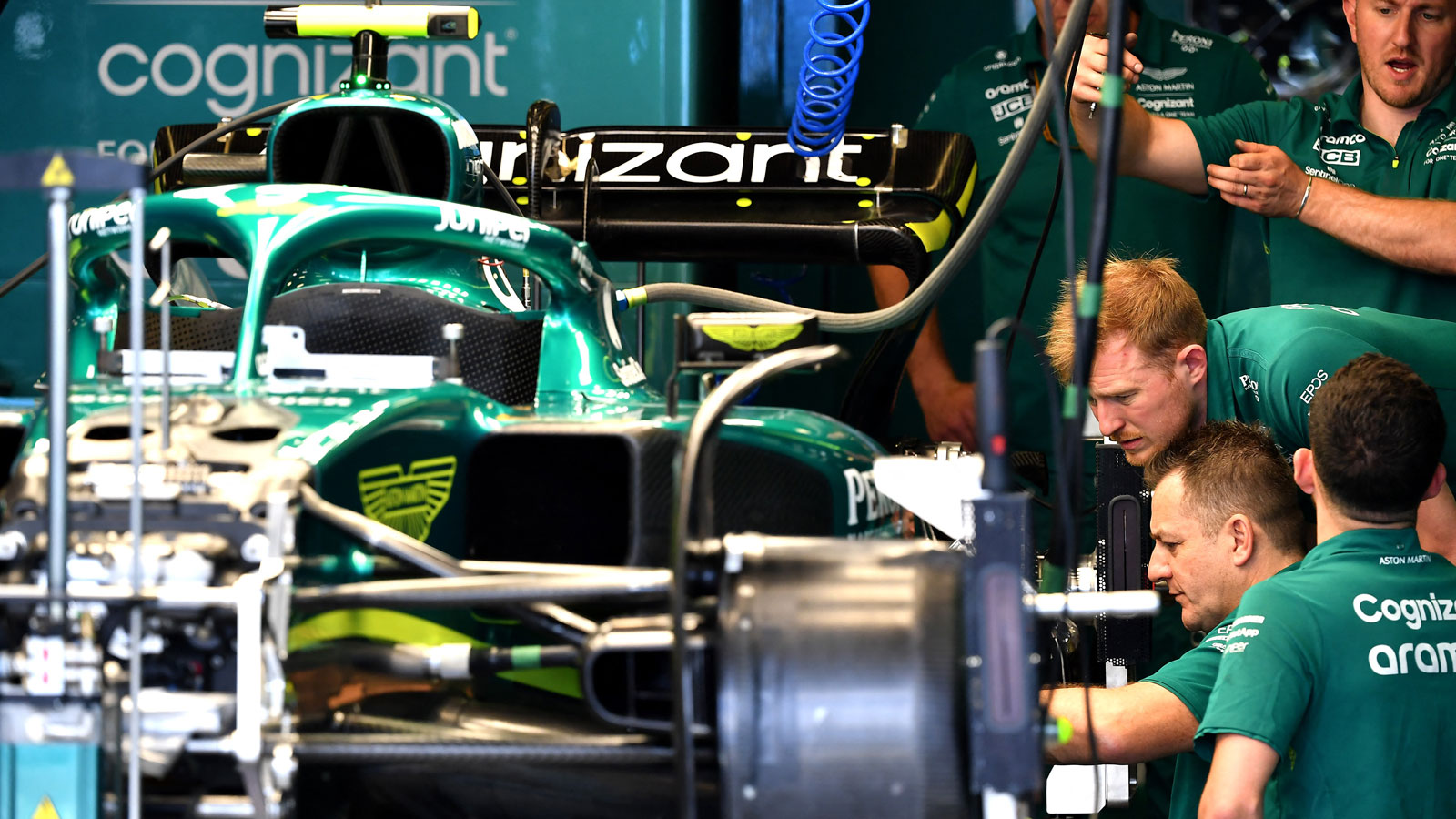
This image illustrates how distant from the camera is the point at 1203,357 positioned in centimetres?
376

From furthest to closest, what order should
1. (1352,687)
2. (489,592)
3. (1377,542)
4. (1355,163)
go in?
(1355,163)
(1377,542)
(1352,687)
(489,592)

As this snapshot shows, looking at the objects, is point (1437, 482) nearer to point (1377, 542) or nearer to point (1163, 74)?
point (1377, 542)

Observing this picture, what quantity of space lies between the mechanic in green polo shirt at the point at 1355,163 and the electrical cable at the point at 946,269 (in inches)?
28.0

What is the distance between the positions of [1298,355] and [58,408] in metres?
2.56

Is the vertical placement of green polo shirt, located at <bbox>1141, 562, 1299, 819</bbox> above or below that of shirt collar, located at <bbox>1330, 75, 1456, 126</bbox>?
below

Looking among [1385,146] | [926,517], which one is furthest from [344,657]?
[1385,146]

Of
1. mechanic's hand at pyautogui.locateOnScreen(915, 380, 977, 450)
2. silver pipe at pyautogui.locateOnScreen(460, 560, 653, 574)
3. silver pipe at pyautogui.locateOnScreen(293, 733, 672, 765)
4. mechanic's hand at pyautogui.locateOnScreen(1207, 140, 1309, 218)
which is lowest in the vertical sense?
mechanic's hand at pyautogui.locateOnScreen(915, 380, 977, 450)

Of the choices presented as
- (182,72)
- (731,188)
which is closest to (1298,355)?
(731,188)

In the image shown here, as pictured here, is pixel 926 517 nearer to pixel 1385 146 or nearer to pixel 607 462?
pixel 607 462

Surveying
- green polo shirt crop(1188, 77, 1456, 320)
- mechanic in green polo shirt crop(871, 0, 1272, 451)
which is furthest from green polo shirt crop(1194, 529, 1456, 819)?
mechanic in green polo shirt crop(871, 0, 1272, 451)

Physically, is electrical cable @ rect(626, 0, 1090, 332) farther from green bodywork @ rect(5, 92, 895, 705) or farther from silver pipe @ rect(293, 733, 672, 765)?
silver pipe @ rect(293, 733, 672, 765)

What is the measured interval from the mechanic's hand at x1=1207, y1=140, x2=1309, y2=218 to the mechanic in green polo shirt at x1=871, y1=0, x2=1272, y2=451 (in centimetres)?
103

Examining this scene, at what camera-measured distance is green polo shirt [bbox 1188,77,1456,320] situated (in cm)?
437

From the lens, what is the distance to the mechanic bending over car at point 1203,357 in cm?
360
